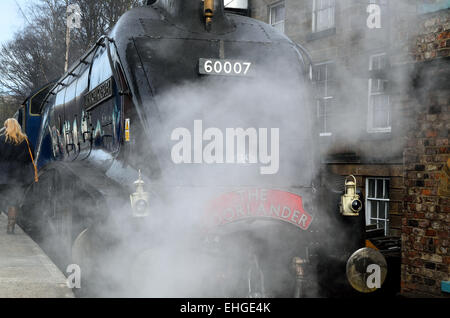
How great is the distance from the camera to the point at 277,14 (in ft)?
46.3

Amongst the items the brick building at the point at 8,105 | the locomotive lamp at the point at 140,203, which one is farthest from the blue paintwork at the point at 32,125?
the brick building at the point at 8,105

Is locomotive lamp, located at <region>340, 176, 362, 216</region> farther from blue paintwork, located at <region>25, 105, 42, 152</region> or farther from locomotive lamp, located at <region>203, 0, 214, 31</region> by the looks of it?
blue paintwork, located at <region>25, 105, 42, 152</region>

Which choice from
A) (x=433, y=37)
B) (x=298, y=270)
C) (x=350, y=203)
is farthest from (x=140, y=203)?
(x=433, y=37)

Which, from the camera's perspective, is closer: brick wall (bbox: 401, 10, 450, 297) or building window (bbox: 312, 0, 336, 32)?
brick wall (bbox: 401, 10, 450, 297)

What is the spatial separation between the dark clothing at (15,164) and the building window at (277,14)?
7976 mm

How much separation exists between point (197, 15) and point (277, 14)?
10.2 m

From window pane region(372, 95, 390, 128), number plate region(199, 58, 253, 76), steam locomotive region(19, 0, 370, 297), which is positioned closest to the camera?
steam locomotive region(19, 0, 370, 297)

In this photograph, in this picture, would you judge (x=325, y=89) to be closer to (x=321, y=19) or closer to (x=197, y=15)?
(x=321, y=19)

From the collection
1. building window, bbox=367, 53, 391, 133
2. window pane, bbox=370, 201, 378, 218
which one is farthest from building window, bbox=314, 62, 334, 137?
window pane, bbox=370, 201, 378, 218

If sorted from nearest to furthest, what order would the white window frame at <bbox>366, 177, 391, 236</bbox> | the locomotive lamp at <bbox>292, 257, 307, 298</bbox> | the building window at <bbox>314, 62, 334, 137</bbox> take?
the locomotive lamp at <bbox>292, 257, 307, 298</bbox> < the building window at <bbox>314, 62, 334, 137</bbox> < the white window frame at <bbox>366, 177, 391, 236</bbox>

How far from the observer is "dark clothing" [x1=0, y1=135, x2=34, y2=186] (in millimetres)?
7699

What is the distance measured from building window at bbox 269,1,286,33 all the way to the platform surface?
9323 mm
